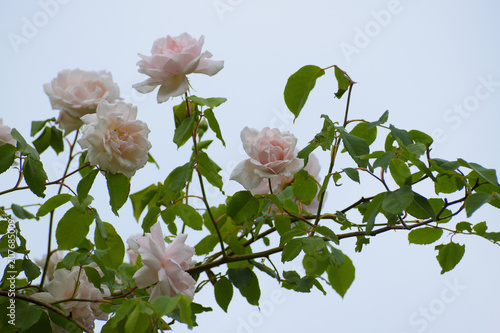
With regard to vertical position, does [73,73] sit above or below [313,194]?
above

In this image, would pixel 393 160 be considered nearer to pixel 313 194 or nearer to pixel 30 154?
pixel 313 194

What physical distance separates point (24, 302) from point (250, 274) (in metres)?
0.28

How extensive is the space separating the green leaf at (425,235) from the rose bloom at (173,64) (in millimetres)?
321

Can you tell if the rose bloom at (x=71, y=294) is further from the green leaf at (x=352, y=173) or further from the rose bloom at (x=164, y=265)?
the green leaf at (x=352, y=173)

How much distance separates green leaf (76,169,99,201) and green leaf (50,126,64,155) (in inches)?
7.7

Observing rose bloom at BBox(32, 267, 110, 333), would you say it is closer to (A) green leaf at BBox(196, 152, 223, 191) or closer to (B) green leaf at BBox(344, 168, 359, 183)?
(A) green leaf at BBox(196, 152, 223, 191)

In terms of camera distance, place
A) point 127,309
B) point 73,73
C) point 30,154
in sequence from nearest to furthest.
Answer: point 127,309
point 30,154
point 73,73

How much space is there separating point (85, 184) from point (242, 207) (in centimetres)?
20

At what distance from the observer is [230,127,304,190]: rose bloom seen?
0.65 m

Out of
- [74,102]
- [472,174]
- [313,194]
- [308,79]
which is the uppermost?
[74,102]

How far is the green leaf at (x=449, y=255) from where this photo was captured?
2.24ft

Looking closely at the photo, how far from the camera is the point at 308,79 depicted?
0.68 metres

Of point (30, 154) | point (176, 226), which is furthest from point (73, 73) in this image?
point (176, 226)

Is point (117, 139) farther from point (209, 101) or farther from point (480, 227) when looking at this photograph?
point (480, 227)
